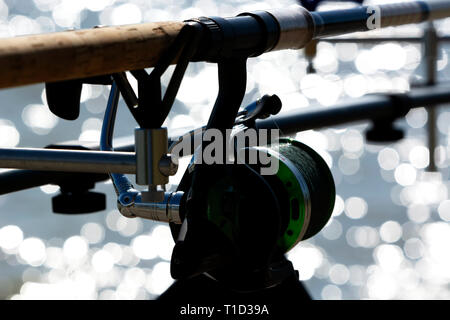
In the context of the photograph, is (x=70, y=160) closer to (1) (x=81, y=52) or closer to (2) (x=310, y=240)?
(1) (x=81, y=52)

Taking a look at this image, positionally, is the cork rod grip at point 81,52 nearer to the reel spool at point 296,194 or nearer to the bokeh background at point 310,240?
the reel spool at point 296,194

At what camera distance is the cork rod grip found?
4.00ft

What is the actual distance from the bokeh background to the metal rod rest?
9.25 feet

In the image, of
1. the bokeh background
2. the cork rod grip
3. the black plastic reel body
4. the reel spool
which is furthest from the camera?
the bokeh background

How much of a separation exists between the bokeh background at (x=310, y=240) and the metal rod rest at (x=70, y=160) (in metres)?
2.82

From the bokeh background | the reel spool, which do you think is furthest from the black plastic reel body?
the bokeh background

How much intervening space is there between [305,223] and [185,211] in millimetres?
204

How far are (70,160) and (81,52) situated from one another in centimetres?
26

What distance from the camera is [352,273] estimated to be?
1038 cm

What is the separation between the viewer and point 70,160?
153 centimetres

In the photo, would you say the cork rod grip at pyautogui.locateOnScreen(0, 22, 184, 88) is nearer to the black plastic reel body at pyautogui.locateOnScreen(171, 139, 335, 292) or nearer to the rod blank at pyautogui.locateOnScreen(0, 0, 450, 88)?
the rod blank at pyautogui.locateOnScreen(0, 0, 450, 88)

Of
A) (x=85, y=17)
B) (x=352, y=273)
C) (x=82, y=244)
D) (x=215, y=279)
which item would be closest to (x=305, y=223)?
(x=215, y=279)

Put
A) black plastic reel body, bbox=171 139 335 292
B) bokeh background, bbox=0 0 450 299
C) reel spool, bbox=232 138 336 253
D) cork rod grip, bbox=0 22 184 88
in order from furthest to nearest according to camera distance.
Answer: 1. bokeh background, bbox=0 0 450 299
2. reel spool, bbox=232 138 336 253
3. black plastic reel body, bbox=171 139 335 292
4. cork rod grip, bbox=0 22 184 88
